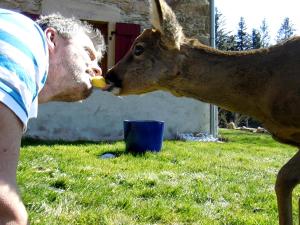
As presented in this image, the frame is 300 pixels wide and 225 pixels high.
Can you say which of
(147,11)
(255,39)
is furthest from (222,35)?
(147,11)

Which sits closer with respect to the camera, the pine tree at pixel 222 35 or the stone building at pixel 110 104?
the stone building at pixel 110 104

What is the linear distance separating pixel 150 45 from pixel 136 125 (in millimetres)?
4074

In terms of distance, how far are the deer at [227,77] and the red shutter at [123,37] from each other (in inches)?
289

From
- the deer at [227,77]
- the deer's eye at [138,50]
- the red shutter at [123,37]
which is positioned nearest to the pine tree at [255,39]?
the red shutter at [123,37]

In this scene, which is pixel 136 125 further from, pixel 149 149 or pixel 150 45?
pixel 150 45

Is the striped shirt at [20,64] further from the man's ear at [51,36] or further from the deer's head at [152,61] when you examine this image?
the deer's head at [152,61]

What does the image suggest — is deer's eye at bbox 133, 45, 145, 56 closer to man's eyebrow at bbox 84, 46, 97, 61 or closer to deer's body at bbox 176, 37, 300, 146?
deer's body at bbox 176, 37, 300, 146

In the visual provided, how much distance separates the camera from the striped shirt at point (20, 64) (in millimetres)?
1695

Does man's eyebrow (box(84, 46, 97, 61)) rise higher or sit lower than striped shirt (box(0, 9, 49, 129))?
higher

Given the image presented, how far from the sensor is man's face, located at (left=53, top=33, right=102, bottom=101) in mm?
2508

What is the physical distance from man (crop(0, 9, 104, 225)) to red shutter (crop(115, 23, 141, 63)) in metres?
10.3

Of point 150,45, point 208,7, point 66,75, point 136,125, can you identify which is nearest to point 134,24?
point 208,7

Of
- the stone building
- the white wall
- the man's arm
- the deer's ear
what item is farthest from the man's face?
the white wall

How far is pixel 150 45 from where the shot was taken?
5461mm
